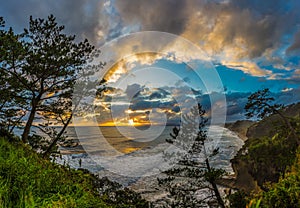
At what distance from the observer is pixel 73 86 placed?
15.5 m

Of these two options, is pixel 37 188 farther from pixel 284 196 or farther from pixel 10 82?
pixel 10 82

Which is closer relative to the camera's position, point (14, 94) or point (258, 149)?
point (14, 94)

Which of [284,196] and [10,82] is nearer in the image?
[284,196]

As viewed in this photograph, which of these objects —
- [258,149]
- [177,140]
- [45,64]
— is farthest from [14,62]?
[258,149]

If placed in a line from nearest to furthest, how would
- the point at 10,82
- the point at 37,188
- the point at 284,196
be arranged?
the point at 284,196 → the point at 37,188 → the point at 10,82

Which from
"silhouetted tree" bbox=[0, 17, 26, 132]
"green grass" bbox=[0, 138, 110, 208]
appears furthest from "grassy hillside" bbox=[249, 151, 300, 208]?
"silhouetted tree" bbox=[0, 17, 26, 132]

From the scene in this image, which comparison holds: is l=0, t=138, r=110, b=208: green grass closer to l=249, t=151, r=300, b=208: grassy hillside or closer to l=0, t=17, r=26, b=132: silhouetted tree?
l=249, t=151, r=300, b=208: grassy hillside

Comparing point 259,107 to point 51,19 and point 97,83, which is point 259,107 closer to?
point 97,83

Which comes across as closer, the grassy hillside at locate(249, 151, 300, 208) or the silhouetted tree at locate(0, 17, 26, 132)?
the grassy hillside at locate(249, 151, 300, 208)

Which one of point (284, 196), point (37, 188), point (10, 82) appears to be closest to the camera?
point (284, 196)

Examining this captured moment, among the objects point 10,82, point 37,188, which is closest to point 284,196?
point 37,188

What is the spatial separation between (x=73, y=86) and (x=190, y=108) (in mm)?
10381

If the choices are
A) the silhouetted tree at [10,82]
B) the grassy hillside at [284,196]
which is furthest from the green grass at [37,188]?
the silhouetted tree at [10,82]

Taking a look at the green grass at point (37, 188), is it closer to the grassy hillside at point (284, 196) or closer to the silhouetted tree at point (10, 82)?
the grassy hillside at point (284, 196)
